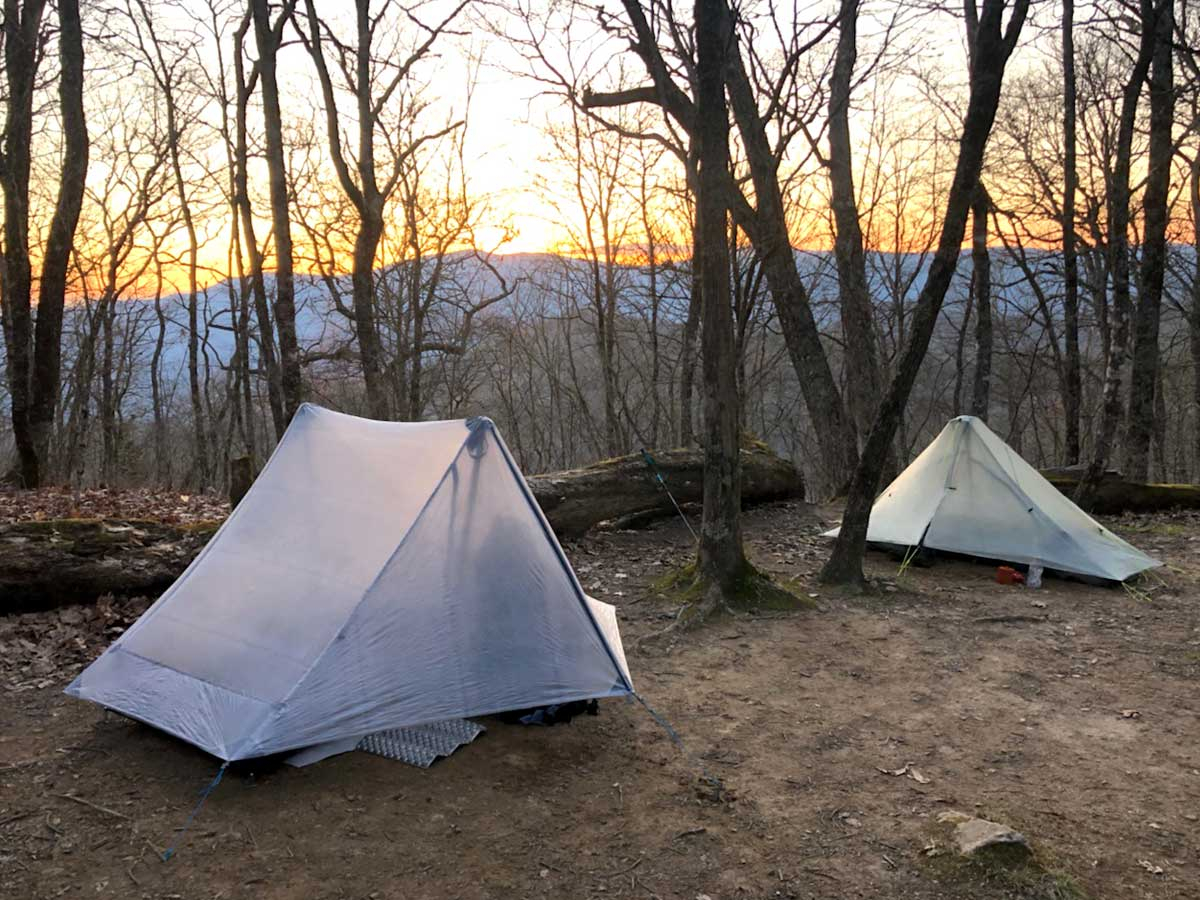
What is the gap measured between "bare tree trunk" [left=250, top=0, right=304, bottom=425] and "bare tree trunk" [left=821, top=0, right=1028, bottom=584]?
23.1ft

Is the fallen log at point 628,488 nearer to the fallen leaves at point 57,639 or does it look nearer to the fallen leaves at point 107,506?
the fallen leaves at point 107,506

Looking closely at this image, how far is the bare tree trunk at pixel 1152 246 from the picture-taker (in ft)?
37.0

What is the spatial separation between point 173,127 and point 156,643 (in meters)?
19.9

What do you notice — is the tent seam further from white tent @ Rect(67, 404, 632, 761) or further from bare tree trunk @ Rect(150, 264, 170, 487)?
bare tree trunk @ Rect(150, 264, 170, 487)

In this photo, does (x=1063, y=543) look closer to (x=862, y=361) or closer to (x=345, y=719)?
(x=862, y=361)

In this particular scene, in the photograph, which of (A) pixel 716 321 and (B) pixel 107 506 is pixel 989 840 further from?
(B) pixel 107 506

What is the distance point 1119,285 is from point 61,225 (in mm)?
13657

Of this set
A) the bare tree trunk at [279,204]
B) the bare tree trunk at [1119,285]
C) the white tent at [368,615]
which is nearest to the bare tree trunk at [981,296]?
the bare tree trunk at [1119,285]

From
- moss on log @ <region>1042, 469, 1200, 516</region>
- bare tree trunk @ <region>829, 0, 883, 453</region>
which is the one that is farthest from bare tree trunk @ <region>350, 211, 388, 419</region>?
moss on log @ <region>1042, 469, 1200, 516</region>

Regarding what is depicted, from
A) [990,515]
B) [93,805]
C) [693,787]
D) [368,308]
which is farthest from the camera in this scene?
[368,308]

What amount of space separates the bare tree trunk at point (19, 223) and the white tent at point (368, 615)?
798cm

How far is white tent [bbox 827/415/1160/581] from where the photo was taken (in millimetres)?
7207

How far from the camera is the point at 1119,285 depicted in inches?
410

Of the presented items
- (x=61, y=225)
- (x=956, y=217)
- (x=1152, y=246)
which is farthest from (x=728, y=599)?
(x=61, y=225)
